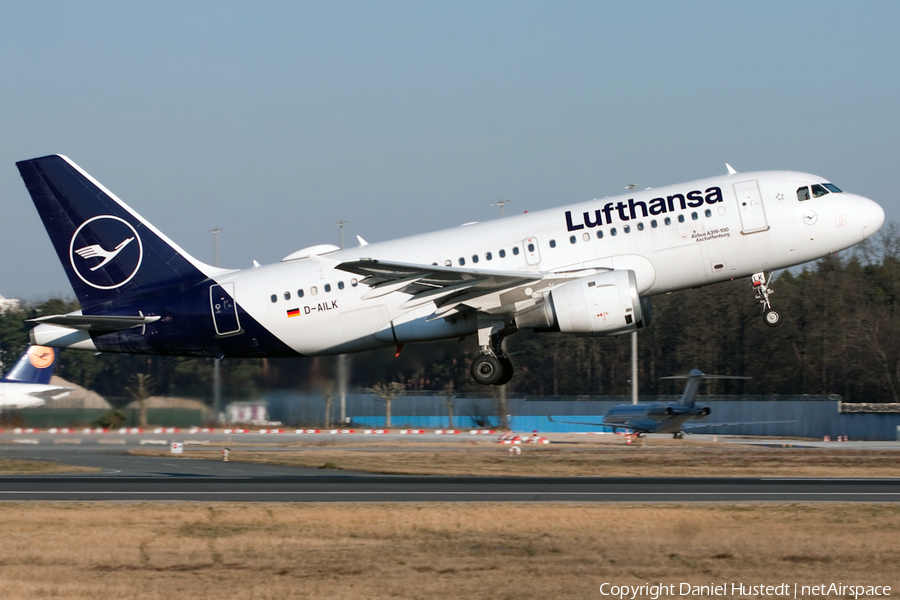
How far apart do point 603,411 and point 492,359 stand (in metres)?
44.4

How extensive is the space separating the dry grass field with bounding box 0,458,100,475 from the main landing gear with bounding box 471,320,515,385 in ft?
46.6

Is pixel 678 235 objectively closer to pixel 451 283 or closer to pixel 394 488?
pixel 451 283

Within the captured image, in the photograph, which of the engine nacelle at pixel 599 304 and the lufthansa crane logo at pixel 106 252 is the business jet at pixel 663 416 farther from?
the lufthansa crane logo at pixel 106 252

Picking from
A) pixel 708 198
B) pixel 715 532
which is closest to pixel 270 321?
pixel 708 198

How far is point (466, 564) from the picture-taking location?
16.2 meters

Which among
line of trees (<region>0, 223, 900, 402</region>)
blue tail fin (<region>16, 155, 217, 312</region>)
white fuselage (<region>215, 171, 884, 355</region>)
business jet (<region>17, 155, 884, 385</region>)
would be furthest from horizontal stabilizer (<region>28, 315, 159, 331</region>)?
line of trees (<region>0, 223, 900, 402</region>)

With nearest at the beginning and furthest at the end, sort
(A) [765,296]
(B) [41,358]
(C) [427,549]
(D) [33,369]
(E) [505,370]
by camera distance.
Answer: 1. (C) [427,549]
2. (A) [765,296]
3. (E) [505,370]
4. (D) [33,369]
5. (B) [41,358]

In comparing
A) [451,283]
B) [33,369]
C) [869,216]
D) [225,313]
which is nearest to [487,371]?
[451,283]

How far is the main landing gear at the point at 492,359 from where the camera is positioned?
1053 inches

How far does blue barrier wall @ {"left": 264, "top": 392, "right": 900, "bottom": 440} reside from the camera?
180 feet

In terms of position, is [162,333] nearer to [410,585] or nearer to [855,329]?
[410,585]

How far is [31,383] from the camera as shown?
47.8 m

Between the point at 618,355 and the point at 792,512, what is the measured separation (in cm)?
5690

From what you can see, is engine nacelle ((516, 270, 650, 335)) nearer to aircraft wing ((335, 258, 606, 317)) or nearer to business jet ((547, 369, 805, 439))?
aircraft wing ((335, 258, 606, 317))
